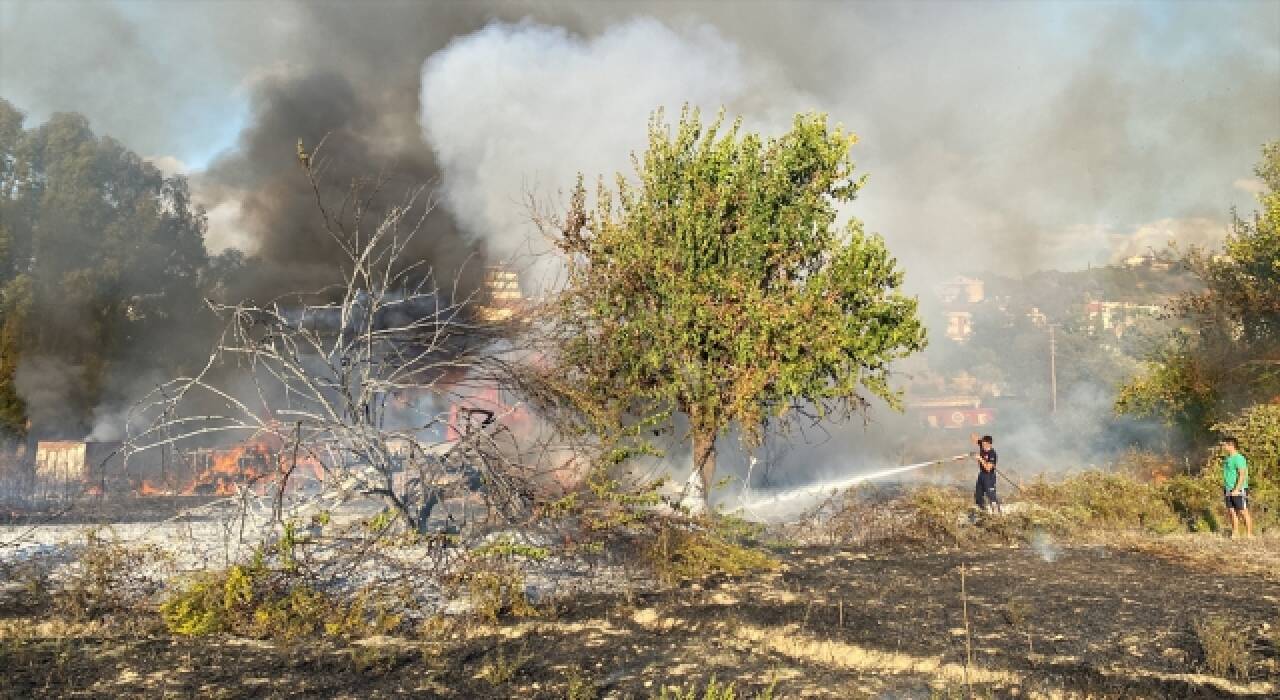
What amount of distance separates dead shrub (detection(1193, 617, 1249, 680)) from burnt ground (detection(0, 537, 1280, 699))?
3.6 inches

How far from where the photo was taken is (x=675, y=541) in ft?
30.6

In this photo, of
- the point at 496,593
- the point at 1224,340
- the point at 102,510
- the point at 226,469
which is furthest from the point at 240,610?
the point at 1224,340

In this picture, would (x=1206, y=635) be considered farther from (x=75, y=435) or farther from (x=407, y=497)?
(x=75, y=435)

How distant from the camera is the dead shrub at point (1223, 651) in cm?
628

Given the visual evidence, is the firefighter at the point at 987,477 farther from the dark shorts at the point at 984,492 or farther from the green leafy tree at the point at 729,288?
the green leafy tree at the point at 729,288

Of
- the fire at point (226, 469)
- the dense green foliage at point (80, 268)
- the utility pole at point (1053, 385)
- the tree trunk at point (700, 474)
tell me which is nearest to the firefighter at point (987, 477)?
the tree trunk at point (700, 474)

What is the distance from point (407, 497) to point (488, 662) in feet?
11.0

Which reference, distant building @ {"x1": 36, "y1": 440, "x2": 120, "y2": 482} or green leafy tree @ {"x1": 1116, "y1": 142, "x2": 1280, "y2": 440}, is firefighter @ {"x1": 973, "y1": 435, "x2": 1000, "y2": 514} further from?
distant building @ {"x1": 36, "y1": 440, "x2": 120, "y2": 482}

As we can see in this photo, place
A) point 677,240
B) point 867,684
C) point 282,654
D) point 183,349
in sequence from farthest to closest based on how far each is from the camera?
point 183,349, point 677,240, point 282,654, point 867,684

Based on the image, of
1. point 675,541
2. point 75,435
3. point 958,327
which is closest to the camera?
point 675,541

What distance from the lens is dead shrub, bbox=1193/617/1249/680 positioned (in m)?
6.28

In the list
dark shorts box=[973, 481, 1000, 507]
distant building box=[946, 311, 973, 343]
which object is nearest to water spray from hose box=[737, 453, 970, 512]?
dark shorts box=[973, 481, 1000, 507]

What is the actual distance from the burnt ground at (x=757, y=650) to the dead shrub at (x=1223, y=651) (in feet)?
0.30

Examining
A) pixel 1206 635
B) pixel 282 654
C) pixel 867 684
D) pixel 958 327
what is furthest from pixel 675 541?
pixel 958 327
